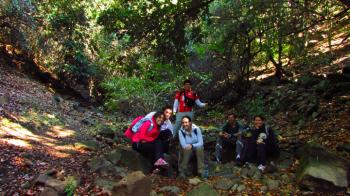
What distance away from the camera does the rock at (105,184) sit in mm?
6480

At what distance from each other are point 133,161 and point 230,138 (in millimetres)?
2262

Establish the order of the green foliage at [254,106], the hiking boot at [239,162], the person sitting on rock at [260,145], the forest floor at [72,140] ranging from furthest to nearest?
the green foliage at [254,106] → the hiking boot at [239,162] → the person sitting on rock at [260,145] → the forest floor at [72,140]

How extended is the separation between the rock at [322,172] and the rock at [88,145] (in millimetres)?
4718

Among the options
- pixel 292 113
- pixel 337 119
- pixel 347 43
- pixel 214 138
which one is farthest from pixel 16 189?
pixel 347 43

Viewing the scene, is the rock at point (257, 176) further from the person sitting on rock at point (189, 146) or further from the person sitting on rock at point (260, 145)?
the person sitting on rock at point (189, 146)

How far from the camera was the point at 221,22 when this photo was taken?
47.5 feet

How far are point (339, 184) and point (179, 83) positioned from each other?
29.4 ft

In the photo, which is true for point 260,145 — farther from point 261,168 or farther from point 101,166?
point 101,166

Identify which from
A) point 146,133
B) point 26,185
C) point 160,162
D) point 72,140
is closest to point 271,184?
point 160,162

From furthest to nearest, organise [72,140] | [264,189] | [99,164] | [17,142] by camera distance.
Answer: [72,140], [17,142], [99,164], [264,189]

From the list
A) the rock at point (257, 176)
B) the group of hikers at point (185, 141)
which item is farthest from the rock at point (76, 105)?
the rock at point (257, 176)

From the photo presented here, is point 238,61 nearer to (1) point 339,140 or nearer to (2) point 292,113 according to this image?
(2) point 292,113

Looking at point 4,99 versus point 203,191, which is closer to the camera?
point 203,191

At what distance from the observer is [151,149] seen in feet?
25.6
